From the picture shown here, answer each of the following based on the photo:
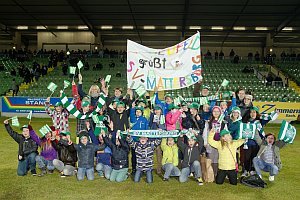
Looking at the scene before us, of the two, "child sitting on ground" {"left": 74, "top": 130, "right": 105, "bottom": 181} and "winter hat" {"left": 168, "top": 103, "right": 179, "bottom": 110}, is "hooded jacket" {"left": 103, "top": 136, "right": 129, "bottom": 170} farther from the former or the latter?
"winter hat" {"left": 168, "top": 103, "right": 179, "bottom": 110}

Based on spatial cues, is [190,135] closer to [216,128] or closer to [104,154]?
[216,128]

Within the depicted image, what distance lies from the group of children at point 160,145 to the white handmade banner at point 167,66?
740mm

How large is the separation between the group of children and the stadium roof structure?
1907cm

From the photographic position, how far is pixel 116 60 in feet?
100

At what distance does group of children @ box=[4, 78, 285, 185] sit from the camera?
23.4ft

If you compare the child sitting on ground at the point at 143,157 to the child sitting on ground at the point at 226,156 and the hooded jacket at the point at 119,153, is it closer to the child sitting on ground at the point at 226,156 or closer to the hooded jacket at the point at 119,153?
the hooded jacket at the point at 119,153

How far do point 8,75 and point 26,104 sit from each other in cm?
833

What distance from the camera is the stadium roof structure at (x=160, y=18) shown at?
2614 cm

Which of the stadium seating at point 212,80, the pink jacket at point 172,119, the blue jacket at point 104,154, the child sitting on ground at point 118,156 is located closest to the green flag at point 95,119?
the child sitting on ground at point 118,156

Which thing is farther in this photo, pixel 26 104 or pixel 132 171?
pixel 26 104

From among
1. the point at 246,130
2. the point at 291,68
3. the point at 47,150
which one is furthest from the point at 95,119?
the point at 291,68

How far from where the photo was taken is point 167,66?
852cm

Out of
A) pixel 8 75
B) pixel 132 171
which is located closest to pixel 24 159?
pixel 132 171

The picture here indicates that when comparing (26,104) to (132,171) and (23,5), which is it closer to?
(23,5)
